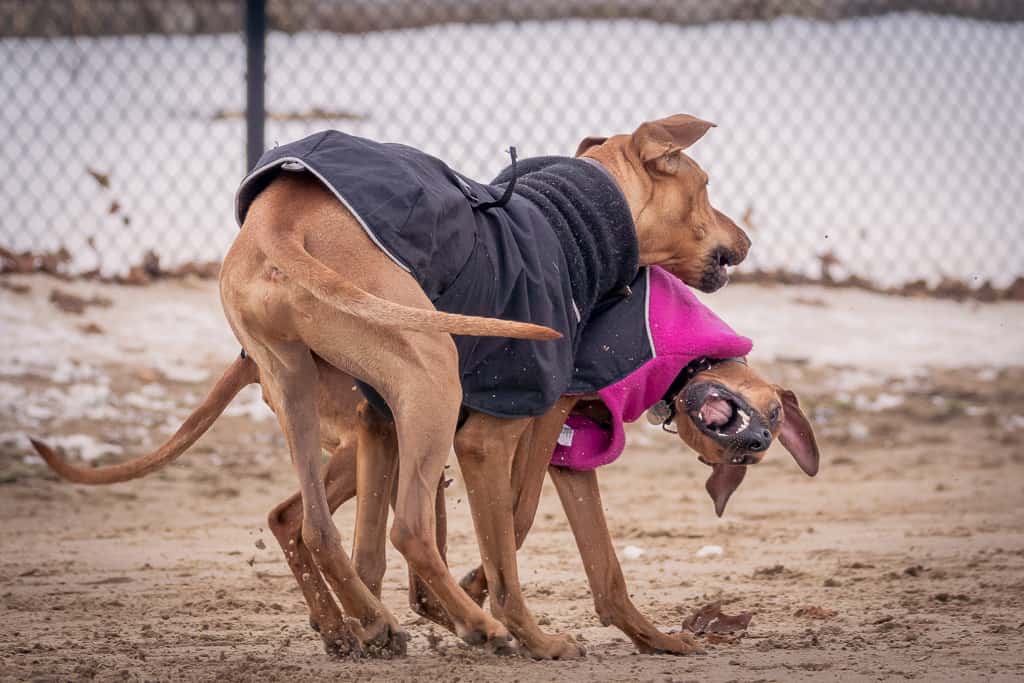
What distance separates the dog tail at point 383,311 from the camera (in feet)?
10.0

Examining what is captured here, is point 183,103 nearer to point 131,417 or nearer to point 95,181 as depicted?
point 95,181

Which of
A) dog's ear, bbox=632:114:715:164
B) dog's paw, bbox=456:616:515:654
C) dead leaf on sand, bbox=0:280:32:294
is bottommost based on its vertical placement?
dead leaf on sand, bbox=0:280:32:294

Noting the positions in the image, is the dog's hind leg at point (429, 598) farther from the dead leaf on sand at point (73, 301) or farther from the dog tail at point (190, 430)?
the dead leaf on sand at point (73, 301)

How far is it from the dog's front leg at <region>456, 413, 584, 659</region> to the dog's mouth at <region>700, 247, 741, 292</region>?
35.6 inches

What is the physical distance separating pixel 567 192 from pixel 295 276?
3.90 feet

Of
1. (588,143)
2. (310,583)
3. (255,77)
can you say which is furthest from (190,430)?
(255,77)

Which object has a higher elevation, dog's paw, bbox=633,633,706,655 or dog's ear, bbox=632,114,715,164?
dog's ear, bbox=632,114,715,164

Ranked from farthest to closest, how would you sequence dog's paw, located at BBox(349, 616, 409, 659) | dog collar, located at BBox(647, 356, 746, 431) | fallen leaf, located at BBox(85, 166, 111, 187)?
fallen leaf, located at BBox(85, 166, 111, 187), dog collar, located at BBox(647, 356, 746, 431), dog's paw, located at BBox(349, 616, 409, 659)

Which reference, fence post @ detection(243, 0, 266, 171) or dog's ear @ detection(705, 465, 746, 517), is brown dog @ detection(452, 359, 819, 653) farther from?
fence post @ detection(243, 0, 266, 171)

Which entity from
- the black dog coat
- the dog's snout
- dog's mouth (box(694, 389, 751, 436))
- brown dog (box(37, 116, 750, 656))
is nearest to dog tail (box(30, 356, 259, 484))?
brown dog (box(37, 116, 750, 656))

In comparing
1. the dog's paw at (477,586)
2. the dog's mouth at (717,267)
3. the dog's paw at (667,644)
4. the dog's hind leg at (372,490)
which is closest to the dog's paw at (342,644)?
the dog's hind leg at (372,490)

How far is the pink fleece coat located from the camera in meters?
4.20

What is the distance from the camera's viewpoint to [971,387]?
25.8 feet

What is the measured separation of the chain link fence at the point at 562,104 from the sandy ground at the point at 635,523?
112 centimetres
